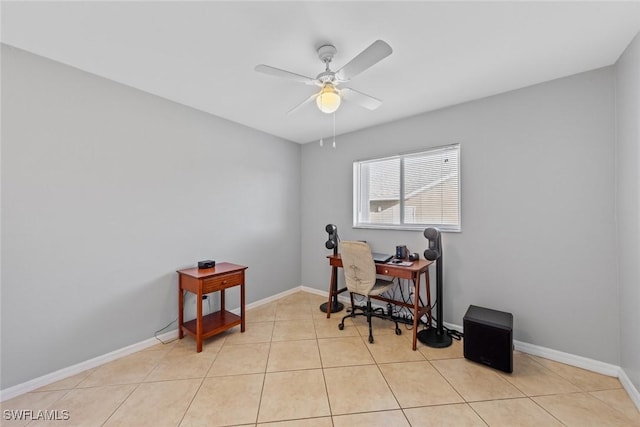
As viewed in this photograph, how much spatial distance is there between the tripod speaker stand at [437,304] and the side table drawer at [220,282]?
6.52 feet

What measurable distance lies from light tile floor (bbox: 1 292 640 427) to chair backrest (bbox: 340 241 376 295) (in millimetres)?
571

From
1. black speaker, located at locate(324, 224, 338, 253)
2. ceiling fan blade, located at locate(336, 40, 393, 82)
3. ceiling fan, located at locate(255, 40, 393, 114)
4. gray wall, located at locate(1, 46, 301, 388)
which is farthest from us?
black speaker, located at locate(324, 224, 338, 253)

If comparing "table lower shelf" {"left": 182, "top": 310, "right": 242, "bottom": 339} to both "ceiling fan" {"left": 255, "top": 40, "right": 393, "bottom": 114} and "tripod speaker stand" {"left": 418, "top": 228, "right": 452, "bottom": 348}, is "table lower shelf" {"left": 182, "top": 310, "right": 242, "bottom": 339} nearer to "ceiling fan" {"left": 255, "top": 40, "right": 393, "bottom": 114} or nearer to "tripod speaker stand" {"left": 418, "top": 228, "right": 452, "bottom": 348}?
"tripod speaker stand" {"left": 418, "top": 228, "right": 452, "bottom": 348}

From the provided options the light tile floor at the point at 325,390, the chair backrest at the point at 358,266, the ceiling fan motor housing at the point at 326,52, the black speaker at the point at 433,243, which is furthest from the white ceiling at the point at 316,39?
the light tile floor at the point at 325,390

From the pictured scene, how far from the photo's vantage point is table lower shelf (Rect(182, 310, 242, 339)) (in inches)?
97.4

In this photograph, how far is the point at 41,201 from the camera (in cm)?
190

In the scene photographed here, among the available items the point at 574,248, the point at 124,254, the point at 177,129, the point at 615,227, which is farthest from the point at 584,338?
the point at 177,129

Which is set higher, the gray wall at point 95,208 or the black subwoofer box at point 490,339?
the gray wall at point 95,208

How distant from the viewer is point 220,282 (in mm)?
2533

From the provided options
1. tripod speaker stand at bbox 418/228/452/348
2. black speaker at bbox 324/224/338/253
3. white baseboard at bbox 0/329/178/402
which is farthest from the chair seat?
white baseboard at bbox 0/329/178/402

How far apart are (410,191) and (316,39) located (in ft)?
6.82

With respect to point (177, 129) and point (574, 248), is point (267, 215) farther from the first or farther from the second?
point (574, 248)

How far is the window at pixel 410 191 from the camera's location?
285 cm

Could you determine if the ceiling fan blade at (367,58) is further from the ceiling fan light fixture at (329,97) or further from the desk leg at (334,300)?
the desk leg at (334,300)
